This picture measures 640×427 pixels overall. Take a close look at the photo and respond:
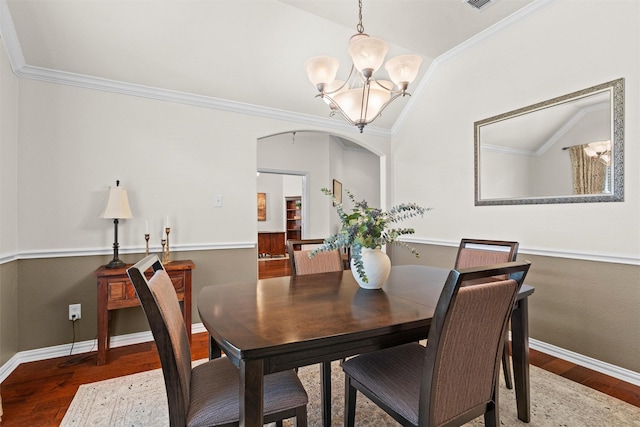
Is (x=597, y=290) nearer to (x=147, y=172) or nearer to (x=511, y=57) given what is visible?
(x=511, y=57)

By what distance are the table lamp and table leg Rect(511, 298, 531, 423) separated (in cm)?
275

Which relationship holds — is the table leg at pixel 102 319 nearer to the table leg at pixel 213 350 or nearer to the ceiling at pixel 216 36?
the table leg at pixel 213 350

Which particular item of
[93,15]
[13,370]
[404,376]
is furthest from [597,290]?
[13,370]

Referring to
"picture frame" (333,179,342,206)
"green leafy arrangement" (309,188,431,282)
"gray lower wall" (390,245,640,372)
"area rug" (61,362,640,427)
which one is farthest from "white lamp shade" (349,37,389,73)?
"picture frame" (333,179,342,206)

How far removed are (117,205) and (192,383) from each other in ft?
6.05

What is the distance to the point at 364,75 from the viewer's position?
1.79m

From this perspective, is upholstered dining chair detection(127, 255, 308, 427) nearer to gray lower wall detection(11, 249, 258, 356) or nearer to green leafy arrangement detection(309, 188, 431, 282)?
green leafy arrangement detection(309, 188, 431, 282)

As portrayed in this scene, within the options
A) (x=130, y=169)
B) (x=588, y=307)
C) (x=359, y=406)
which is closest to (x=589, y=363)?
(x=588, y=307)

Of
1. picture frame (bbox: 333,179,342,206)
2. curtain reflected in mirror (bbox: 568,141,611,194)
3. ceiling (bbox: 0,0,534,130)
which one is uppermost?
ceiling (bbox: 0,0,534,130)

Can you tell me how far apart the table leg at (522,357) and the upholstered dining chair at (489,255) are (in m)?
0.21

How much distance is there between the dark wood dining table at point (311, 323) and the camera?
94 cm

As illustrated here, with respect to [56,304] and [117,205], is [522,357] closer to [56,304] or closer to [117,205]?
[117,205]

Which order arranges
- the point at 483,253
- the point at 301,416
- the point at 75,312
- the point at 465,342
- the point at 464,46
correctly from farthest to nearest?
the point at 464,46 < the point at 75,312 < the point at 483,253 < the point at 301,416 < the point at 465,342

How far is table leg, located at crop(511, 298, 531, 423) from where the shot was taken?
165cm
